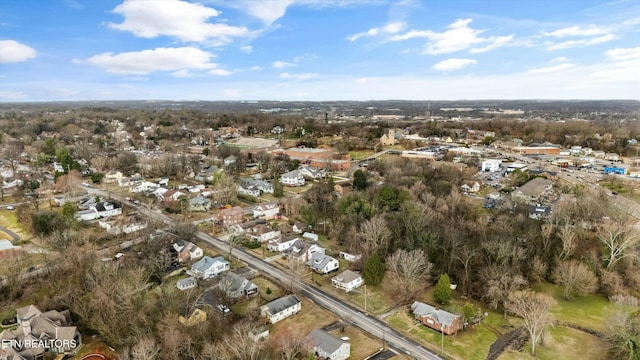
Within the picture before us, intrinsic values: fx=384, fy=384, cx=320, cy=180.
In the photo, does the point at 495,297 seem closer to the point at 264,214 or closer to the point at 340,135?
the point at 264,214

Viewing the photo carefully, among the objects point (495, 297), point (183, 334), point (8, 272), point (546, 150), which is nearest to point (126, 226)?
point (8, 272)

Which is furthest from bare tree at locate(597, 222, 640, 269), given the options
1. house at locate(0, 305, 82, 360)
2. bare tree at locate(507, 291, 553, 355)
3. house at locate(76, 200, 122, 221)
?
house at locate(76, 200, 122, 221)

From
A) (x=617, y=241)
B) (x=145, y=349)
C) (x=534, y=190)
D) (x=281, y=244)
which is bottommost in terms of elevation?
(x=281, y=244)

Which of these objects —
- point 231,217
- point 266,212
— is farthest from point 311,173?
Result: point 231,217

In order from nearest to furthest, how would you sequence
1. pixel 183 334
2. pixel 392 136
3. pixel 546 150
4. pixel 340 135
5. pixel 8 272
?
1. pixel 183 334
2. pixel 8 272
3. pixel 546 150
4. pixel 392 136
5. pixel 340 135

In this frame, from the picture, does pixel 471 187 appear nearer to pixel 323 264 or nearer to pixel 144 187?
pixel 323 264
